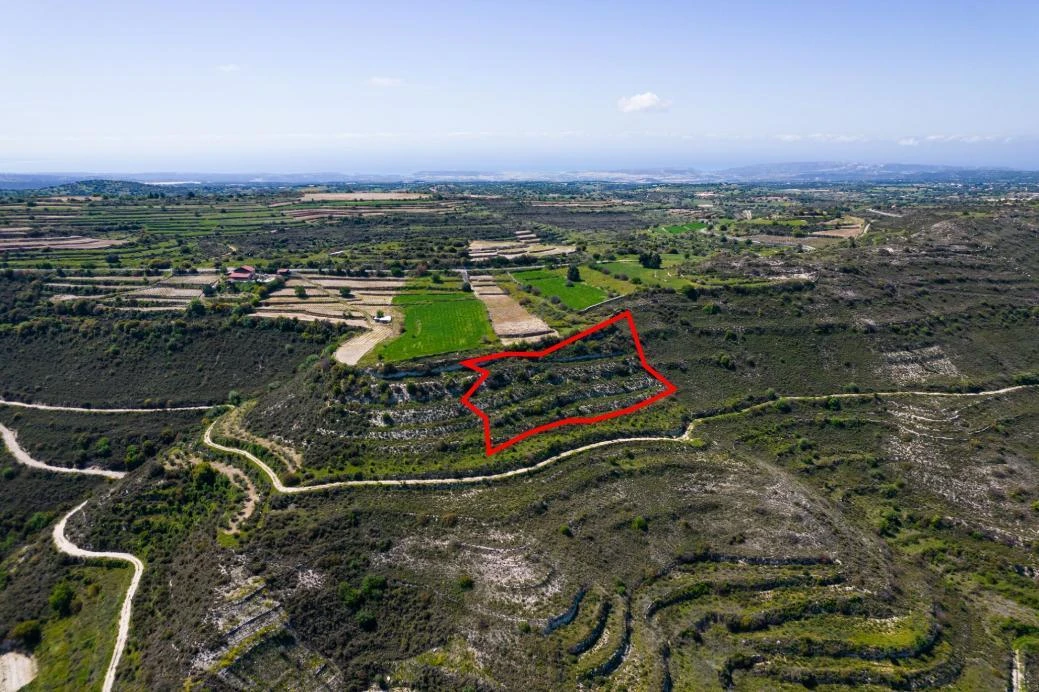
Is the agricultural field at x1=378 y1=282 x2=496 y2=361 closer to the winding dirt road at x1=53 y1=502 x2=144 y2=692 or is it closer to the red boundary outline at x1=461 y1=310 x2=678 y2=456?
the red boundary outline at x1=461 y1=310 x2=678 y2=456

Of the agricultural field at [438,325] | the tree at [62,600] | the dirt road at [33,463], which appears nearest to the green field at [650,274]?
the agricultural field at [438,325]

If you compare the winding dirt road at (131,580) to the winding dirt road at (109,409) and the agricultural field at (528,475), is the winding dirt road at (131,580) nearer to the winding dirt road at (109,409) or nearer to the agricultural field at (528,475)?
the agricultural field at (528,475)

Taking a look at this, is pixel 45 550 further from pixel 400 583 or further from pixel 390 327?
pixel 390 327

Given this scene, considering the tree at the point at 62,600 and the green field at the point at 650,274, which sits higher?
the green field at the point at 650,274

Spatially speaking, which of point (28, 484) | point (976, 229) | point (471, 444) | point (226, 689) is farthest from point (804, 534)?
point (976, 229)

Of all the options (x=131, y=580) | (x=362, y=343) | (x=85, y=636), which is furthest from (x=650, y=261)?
(x=85, y=636)

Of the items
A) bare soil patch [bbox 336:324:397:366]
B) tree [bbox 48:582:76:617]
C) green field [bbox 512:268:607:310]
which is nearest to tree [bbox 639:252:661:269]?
green field [bbox 512:268:607:310]
